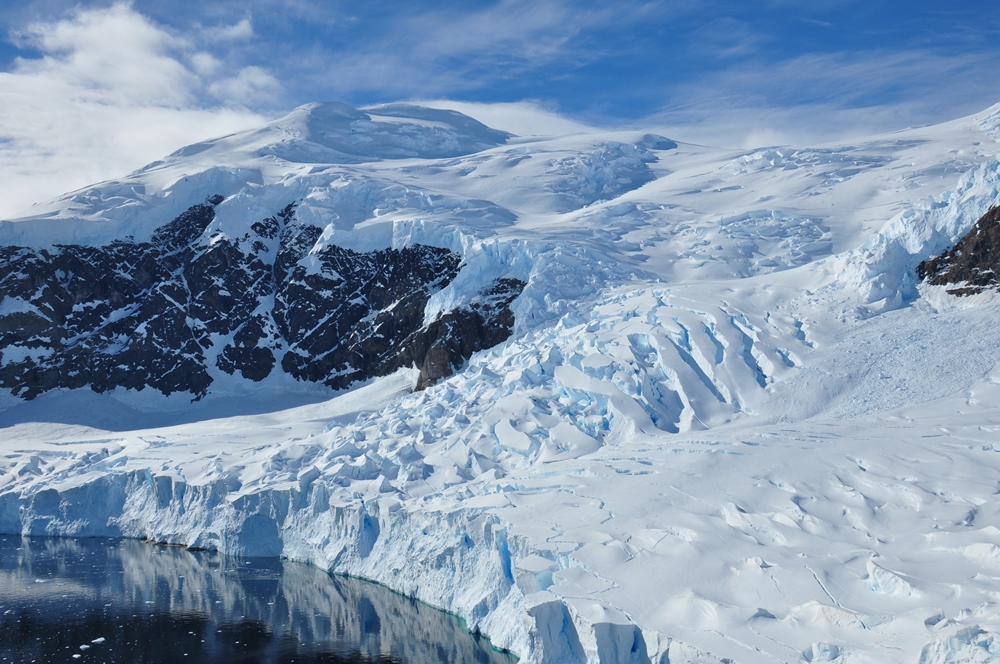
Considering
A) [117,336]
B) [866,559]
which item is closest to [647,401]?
[866,559]

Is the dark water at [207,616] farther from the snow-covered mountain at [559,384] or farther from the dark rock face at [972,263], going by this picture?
the dark rock face at [972,263]

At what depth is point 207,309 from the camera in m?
47.0

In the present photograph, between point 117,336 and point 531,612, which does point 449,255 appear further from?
point 531,612

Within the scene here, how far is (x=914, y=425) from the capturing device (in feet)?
66.4

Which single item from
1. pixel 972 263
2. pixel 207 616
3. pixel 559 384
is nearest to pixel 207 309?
pixel 559 384

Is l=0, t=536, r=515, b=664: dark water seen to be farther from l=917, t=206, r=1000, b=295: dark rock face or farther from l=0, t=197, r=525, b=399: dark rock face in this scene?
l=917, t=206, r=1000, b=295: dark rock face

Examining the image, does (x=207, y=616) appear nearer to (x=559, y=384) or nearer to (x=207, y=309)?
(x=559, y=384)

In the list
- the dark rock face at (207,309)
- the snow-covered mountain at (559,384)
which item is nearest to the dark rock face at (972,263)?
the snow-covered mountain at (559,384)

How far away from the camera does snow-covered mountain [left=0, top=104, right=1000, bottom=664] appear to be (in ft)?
52.4

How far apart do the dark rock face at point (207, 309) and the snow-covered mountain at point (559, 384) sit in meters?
0.17

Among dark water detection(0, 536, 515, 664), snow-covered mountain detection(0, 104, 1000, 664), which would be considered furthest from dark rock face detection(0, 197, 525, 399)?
dark water detection(0, 536, 515, 664)

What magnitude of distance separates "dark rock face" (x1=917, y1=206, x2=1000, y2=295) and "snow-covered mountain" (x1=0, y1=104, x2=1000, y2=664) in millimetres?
122

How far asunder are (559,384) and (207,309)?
92.8 ft

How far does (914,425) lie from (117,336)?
40589 mm
